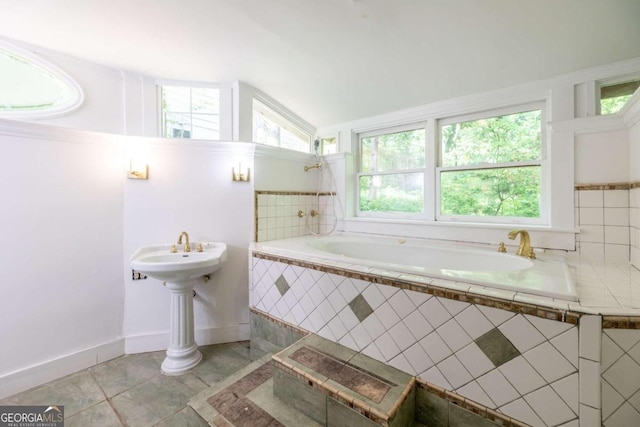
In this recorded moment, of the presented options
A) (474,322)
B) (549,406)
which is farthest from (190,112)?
(549,406)

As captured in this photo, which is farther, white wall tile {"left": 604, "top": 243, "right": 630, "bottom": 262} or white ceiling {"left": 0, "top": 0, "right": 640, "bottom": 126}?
white wall tile {"left": 604, "top": 243, "right": 630, "bottom": 262}

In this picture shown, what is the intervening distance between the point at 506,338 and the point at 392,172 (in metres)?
1.91

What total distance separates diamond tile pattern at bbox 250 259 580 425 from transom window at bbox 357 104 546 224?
1.37 m

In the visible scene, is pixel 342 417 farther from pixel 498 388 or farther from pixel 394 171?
pixel 394 171

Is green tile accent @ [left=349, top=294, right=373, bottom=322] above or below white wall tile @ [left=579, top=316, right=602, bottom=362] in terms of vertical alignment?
below

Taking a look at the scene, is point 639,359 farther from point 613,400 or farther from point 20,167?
point 20,167

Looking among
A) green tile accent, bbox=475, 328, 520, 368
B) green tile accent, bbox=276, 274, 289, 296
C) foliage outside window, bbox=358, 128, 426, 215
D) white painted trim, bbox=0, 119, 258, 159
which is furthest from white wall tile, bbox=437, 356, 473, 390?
white painted trim, bbox=0, 119, 258, 159

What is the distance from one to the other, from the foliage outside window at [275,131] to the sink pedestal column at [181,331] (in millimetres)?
1518

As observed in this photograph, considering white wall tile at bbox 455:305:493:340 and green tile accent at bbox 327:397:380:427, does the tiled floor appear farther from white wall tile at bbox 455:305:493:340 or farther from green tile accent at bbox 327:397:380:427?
white wall tile at bbox 455:305:493:340

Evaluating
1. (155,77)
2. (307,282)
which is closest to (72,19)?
(155,77)

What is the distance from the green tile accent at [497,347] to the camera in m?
1.01

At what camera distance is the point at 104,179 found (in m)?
1.93

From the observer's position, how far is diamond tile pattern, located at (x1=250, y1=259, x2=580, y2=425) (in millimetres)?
928

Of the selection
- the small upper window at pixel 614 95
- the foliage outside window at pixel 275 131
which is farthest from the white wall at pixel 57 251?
the small upper window at pixel 614 95
